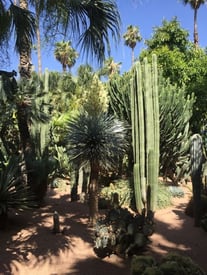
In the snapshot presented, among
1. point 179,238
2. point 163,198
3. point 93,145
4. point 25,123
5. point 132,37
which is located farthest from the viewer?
point 132,37

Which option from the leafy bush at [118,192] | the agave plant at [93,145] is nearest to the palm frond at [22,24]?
the agave plant at [93,145]

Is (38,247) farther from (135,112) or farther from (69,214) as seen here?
(135,112)

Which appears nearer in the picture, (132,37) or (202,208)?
(202,208)

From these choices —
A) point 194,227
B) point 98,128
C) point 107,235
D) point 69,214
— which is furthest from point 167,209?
point 107,235

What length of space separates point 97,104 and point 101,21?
4.23m

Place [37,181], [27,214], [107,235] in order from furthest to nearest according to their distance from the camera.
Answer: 1. [37,181]
2. [27,214]
3. [107,235]

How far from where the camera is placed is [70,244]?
238 inches

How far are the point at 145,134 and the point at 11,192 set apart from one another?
11.1 feet

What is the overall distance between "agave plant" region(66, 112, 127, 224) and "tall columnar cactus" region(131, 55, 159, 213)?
121 cm

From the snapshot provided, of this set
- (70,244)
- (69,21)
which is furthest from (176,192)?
(69,21)

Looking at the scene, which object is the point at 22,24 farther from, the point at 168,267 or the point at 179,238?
the point at 179,238

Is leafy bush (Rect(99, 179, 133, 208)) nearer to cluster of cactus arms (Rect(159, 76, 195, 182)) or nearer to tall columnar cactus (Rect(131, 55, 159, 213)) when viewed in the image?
tall columnar cactus (Rect(131, 55, 159, 213))

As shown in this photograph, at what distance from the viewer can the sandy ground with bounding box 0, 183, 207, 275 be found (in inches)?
205

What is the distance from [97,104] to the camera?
8.98 m
